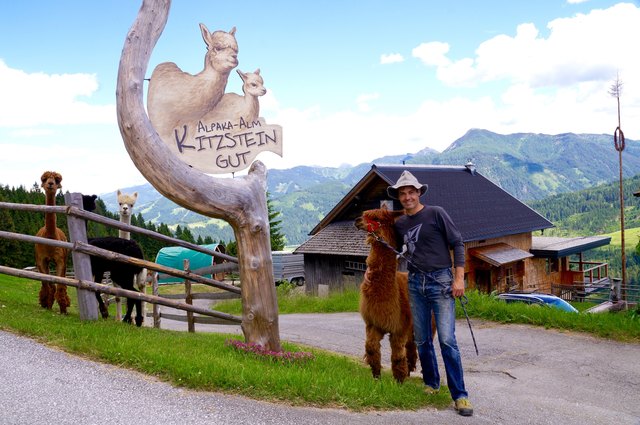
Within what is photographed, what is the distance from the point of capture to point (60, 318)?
24.9 feet

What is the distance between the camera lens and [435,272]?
562 centimetres

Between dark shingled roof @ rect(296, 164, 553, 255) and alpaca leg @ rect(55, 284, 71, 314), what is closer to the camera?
alpaca leg @ rect(55, 284, 71, 314)

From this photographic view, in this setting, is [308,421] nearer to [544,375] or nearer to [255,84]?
[544,375]

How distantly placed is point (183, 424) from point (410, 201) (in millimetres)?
3188

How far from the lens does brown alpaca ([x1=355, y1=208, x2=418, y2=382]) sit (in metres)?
5.94

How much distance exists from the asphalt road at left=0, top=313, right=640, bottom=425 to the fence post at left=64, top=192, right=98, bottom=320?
1045 mm

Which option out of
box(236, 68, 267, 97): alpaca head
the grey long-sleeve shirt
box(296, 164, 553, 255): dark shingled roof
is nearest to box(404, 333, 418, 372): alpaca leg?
the grey long-sleeve shirt

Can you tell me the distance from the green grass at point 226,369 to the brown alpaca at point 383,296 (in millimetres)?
314

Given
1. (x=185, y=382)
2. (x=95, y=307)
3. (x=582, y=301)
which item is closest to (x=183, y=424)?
(x=185, y=382)

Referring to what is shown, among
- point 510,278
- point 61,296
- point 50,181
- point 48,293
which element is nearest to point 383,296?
point 61,296

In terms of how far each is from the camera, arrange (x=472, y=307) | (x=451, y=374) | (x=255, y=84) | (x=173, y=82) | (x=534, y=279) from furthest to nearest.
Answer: (x=534, y=279) → (x=472, y=307) → (x=255, y=84) → (x=173, y=82) → (x=451, y=374)

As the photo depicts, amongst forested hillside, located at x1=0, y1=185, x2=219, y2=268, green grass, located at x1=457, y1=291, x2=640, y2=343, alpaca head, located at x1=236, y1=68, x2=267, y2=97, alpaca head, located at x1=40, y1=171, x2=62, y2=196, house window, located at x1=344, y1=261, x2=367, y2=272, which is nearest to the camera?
alpaca head, located at x1=40, y1=171, x2=62, y2=196

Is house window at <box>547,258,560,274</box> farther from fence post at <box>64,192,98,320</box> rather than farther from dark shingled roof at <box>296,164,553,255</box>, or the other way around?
fence post at <box>64,192,98,320</box>

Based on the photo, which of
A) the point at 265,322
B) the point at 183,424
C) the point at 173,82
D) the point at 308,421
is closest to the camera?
the point at 183,424
